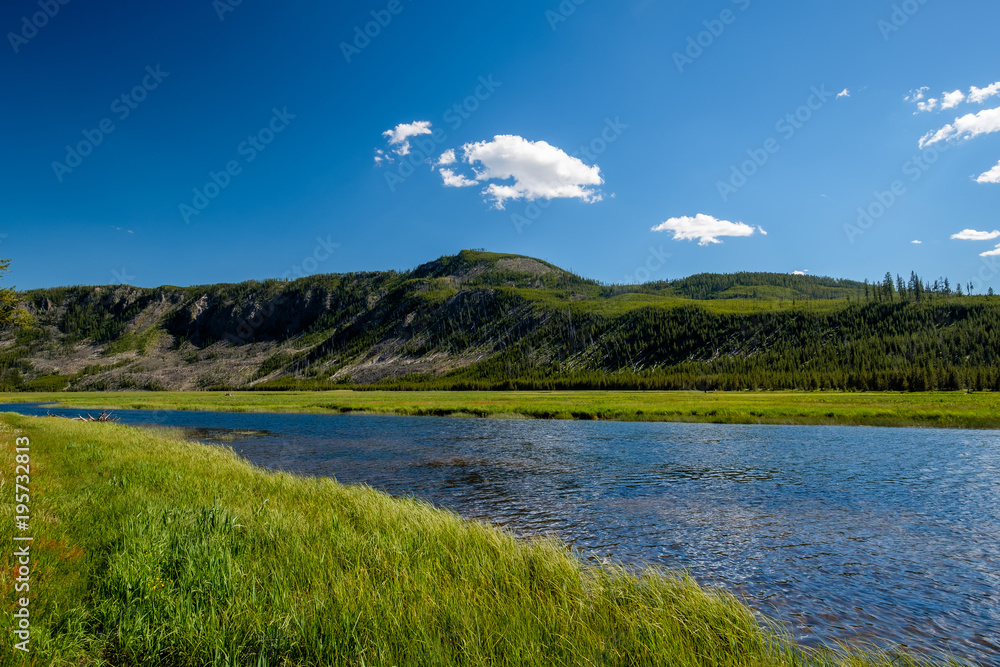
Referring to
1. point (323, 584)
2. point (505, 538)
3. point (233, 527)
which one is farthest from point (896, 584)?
point (233, 527)

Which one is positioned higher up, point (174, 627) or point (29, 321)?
point (29, 321)

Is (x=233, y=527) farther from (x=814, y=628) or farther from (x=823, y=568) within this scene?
(x=823, y=568)

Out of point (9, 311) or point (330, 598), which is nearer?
point (330, 598)

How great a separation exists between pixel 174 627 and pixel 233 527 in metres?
5.11

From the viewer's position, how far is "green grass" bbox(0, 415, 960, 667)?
6.58 m

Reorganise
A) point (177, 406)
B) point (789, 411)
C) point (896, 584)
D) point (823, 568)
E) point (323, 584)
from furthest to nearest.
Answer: point (177, 406) < point (789, 411) < point (823, 568) < point (896, 584) < point (323, 584)

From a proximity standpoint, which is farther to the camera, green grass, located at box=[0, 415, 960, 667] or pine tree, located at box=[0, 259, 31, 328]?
pine tree, located at box=[0, 259, 31, 328]

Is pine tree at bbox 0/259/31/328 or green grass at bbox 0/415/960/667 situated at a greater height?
pine tree at bbox 0/259/31/328

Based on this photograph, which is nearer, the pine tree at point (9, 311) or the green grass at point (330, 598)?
the green grass at point (330, 598)

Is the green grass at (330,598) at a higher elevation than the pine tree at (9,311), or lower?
lower

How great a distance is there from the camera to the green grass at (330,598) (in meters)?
6.58

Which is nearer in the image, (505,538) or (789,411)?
(505,538)

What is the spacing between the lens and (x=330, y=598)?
793 centimetres

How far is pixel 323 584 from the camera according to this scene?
8.67 meters
